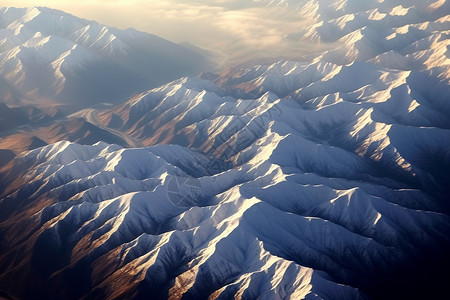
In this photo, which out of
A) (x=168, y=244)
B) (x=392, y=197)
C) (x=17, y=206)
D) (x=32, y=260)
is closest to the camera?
(x=168, y=244)

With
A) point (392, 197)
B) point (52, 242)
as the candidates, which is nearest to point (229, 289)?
point (52, 242)

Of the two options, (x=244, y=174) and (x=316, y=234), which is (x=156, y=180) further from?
(x=316, y=234)

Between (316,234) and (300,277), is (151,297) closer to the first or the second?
(300,277)

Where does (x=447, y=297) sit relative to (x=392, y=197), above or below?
below

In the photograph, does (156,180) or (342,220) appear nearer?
(342,220)

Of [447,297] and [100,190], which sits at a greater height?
[100,190]

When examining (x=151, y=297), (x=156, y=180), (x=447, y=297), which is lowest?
(x=447, y=297)

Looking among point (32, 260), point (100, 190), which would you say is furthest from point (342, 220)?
point (32, 260)

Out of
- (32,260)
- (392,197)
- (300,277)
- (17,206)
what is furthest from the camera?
(17,206)

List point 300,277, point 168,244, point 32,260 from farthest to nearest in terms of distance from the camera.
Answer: point 32,260, point 168,244, point 300,277
